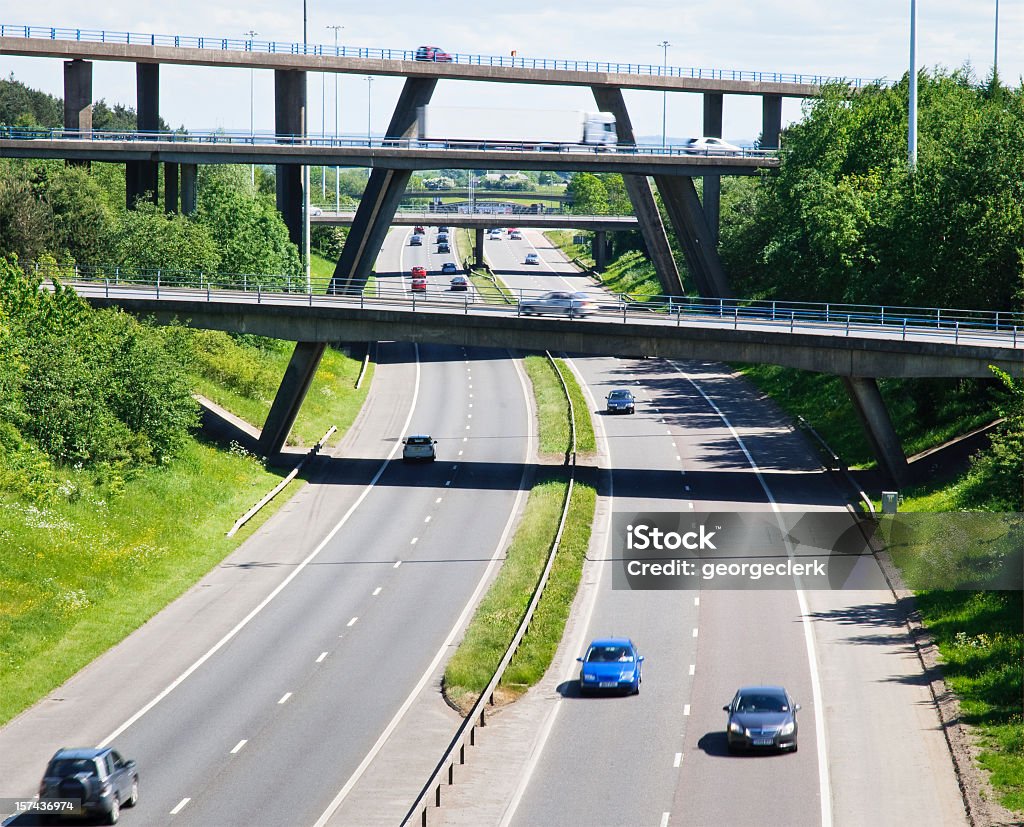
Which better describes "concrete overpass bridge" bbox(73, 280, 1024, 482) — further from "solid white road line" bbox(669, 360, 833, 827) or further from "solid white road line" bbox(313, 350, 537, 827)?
"solid white road line" bbox(313, 350, 537, 827)

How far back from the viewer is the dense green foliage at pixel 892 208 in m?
65.8

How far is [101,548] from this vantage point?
50.9 m

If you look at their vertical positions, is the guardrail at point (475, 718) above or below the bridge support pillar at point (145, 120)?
below

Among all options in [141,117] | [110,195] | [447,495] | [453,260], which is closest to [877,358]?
[447,495]

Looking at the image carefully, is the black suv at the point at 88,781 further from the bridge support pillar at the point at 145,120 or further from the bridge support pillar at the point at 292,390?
the bridge support pillar at the point at 145,120

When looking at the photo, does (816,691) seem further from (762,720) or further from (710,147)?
(710,147)

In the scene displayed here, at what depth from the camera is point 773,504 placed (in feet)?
195

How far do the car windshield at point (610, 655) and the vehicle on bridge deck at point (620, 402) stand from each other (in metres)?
45.5

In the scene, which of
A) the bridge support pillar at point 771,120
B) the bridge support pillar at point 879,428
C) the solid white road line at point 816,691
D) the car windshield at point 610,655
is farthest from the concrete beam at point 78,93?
the car windshield at point 610,655

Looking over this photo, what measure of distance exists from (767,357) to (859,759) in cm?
3104

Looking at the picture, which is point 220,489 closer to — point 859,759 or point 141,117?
point 859,759

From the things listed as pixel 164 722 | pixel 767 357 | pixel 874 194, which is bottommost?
pixel 164 722

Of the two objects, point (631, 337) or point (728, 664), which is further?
point (631, 337)

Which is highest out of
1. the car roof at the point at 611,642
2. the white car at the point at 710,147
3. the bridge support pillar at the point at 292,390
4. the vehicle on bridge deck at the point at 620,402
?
Result: the white car at the point at 710,147
